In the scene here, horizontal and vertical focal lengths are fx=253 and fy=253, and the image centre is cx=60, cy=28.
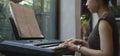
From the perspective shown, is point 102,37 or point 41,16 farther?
point 41,16

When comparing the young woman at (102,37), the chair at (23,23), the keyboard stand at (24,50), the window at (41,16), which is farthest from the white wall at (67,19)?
the keyboard stand at (24,50)

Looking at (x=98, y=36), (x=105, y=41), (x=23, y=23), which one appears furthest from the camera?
(x=23, y=23)

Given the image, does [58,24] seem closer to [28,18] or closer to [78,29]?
[78,29]

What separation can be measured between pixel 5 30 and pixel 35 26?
2.79 ft

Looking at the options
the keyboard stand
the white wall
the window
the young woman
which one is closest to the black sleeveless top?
the young woman

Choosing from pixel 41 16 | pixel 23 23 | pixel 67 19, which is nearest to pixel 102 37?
pixel 23 23

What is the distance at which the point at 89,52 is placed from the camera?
5.69 feet

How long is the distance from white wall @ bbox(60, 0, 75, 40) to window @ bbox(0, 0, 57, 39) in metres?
0.13

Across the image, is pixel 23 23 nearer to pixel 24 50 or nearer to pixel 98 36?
pixel 24 50

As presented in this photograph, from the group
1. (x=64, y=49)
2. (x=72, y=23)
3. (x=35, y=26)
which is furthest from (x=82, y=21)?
(x=64, y=49)

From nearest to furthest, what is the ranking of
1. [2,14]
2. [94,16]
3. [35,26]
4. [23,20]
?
[23,20]
[35,26]
[2,14]
[94,16]

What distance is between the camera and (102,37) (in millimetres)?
1688

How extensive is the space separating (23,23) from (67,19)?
2047 millimetres

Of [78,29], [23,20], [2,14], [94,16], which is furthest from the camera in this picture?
[78,29]
